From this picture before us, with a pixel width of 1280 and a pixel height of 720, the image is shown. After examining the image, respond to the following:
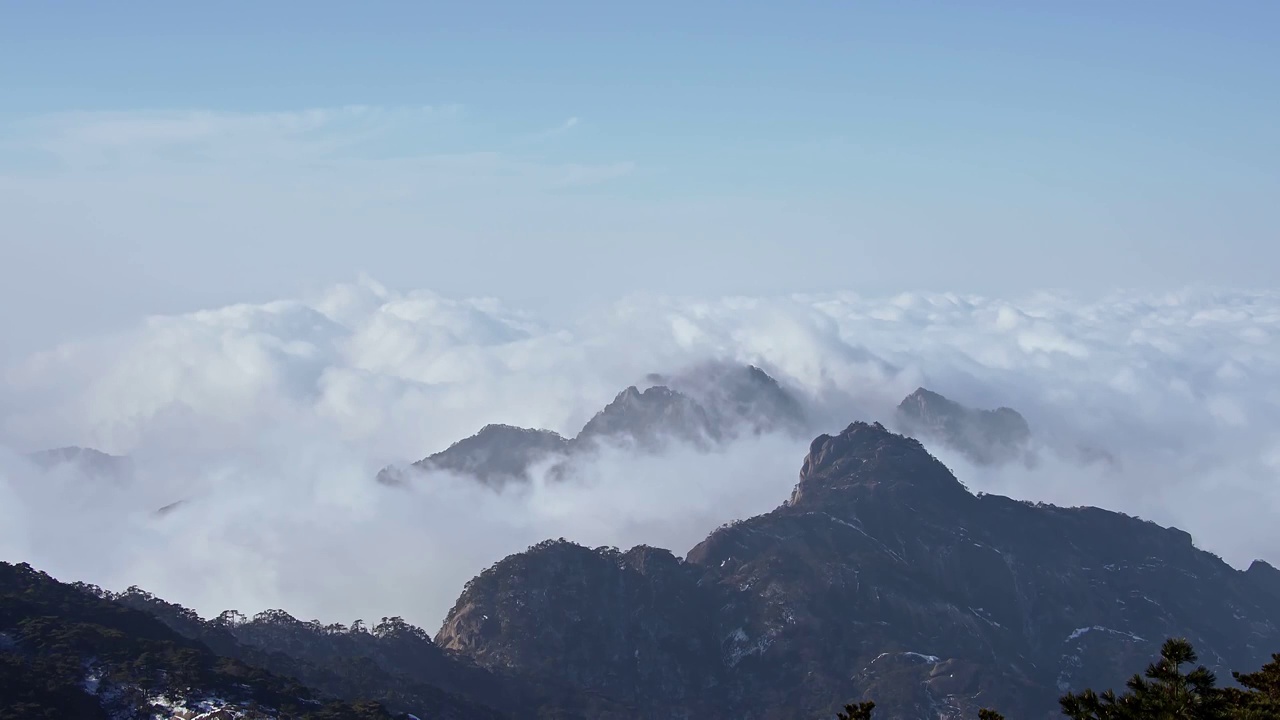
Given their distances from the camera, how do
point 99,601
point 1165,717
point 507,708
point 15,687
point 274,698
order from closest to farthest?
point 1165,717
point 15,687
point 274,698
point 99,601
point 507,708

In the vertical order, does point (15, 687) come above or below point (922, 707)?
below

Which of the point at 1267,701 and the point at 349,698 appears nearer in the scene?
the point at 1267,701

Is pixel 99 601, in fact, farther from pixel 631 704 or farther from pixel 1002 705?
pixel 1002 705

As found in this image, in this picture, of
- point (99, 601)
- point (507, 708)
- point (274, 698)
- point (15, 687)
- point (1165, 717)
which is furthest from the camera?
point (507, 708)

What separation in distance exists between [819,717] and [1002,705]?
101ft

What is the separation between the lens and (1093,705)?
74.4 m

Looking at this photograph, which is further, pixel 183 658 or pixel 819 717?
pixel 819 717

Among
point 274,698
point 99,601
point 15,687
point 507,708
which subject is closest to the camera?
point 15,687

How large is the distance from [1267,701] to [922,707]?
131m

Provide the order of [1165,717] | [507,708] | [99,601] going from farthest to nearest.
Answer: [507,708] < [99,601] < [1165,717]

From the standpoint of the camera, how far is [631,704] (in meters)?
198

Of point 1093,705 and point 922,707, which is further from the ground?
point 922,707

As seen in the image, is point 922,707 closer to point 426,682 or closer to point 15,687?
point 426,682

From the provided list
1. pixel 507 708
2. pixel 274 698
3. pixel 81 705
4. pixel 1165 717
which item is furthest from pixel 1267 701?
pixel 507 708
